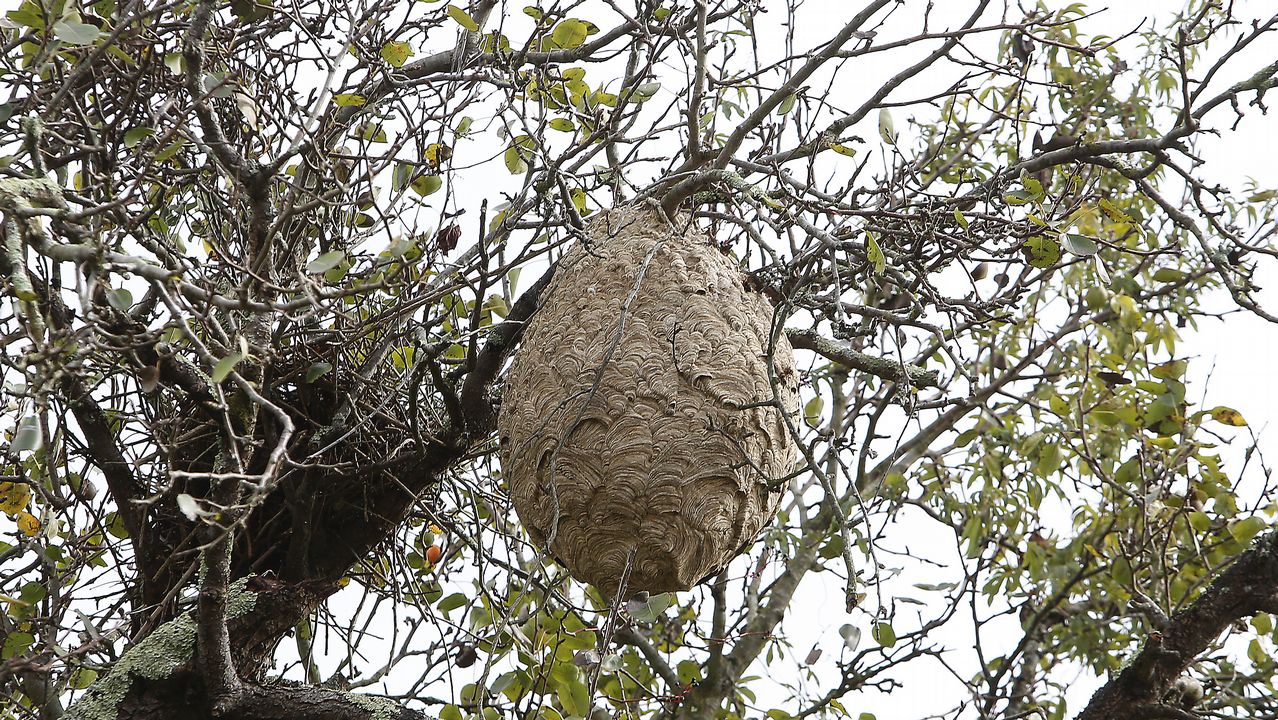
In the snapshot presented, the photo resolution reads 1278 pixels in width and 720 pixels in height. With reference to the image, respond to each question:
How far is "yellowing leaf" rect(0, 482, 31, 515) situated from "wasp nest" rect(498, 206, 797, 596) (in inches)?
51.4

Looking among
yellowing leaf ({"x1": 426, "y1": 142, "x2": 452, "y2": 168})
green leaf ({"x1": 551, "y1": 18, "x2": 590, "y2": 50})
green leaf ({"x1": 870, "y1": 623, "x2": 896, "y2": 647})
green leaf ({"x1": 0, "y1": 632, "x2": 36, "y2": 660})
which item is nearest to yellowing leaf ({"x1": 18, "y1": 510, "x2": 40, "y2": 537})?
green leaf ({"x1": 0, "y1": 632, "x2": 36, "y2": 660})

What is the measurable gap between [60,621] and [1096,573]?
123 inches

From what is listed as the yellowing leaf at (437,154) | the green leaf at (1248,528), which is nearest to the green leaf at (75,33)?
the yellowing leaf at (437,154)

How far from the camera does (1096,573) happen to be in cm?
376


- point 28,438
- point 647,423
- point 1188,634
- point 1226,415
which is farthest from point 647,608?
point 1226,415

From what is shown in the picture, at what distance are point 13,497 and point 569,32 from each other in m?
1.73

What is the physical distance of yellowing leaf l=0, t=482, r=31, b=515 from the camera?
269 cm

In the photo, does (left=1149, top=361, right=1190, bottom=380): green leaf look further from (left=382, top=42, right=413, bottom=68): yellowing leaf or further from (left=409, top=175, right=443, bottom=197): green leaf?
(left=382, top=42, right=413, bottom=68): yellowing leaf

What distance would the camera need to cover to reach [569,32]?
2.43 m

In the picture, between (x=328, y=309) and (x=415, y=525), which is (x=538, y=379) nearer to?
(x=328, y=309)

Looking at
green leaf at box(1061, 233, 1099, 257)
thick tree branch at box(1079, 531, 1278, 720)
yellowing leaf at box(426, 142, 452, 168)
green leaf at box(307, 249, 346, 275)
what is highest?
yellowing leaf at box(426, 142, 452, 168)

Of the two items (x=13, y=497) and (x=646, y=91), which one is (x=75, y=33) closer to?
(x=646, y=91)

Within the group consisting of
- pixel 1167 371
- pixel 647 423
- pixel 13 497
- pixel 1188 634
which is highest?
pixel 1167 371

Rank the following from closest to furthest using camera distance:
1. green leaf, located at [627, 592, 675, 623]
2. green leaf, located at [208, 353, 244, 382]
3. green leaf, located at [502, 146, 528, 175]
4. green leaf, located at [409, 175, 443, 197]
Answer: green leaf, located at [208, 353, 244, 382], green leaf, located at [627, 592, 675, 623], green leaf, located at [409, 175, 443, 197], green leaf, located at [502, 146, 528, 175]
